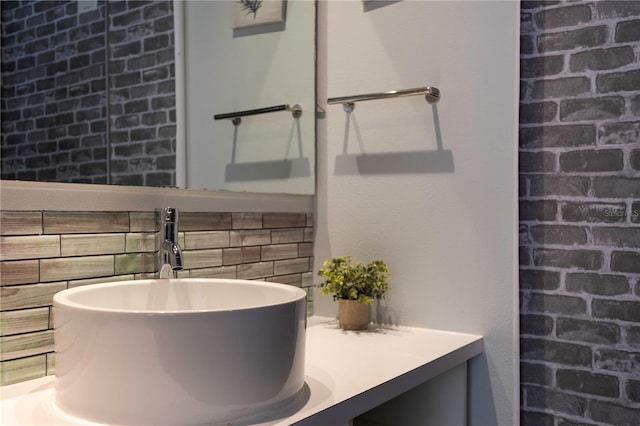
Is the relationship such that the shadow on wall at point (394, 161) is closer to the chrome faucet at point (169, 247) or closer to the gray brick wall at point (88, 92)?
the gray brick wall at point (88, 92)

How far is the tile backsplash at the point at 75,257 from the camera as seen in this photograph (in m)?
1.10

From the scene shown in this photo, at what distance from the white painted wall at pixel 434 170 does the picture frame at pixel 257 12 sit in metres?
0.15

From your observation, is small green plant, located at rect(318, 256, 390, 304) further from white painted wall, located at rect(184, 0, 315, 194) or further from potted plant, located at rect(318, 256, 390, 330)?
white painted wall, located at rect(184, 0, 315, 194)

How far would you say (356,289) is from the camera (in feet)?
5.30

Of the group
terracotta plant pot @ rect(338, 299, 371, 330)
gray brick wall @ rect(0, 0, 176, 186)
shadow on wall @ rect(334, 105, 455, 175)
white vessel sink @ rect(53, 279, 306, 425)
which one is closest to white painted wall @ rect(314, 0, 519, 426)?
shadow on wall @ rect(334, 105, 455, 175)

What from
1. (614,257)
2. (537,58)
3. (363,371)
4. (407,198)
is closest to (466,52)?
(537,58)

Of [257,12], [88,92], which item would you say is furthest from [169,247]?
[257,12]

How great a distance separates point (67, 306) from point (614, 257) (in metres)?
1.21

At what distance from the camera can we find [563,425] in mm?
1478

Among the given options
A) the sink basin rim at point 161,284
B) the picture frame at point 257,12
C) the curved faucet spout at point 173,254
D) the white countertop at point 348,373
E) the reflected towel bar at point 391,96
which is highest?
the picture frame at point 257,12

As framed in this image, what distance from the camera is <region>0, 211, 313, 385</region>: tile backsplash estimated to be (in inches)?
43.1

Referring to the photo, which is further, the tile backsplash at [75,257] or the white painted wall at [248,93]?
the white painted wall at [248,93]

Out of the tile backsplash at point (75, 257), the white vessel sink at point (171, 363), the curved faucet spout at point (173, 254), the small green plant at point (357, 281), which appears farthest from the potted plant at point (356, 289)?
the white vessel sink at point (171, 363)

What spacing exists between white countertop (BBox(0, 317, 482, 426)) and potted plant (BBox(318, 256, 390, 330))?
4 centimetres
